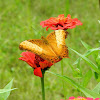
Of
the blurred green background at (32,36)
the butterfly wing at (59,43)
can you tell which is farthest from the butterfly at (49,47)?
the blurred green background at (32,36)

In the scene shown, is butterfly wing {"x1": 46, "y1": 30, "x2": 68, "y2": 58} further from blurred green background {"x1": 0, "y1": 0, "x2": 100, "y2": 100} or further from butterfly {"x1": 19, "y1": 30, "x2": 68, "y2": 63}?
blurred green background {"x1": 0, "y1": 0, "x2": 100, "y2": 100}

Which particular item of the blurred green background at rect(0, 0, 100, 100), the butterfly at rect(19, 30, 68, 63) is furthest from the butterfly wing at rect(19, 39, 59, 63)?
the blurred green background at rect(0, 0, 100, 100)

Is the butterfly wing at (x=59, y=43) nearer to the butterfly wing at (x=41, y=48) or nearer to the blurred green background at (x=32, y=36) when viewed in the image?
the butterfly wing at (x=41, y=48)

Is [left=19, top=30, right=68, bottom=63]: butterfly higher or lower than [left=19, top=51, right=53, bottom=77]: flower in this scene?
higher

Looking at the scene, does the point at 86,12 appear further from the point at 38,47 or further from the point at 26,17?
the point at 38,47

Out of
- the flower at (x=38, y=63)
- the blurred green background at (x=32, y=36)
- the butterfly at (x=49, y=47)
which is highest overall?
the butterfly at (x=49, y=47)

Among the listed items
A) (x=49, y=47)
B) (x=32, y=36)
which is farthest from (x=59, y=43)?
(x=32, y=36)

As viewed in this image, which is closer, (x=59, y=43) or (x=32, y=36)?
(x=59, y=43)

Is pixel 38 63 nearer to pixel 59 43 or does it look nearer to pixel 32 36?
pixel 59 43
